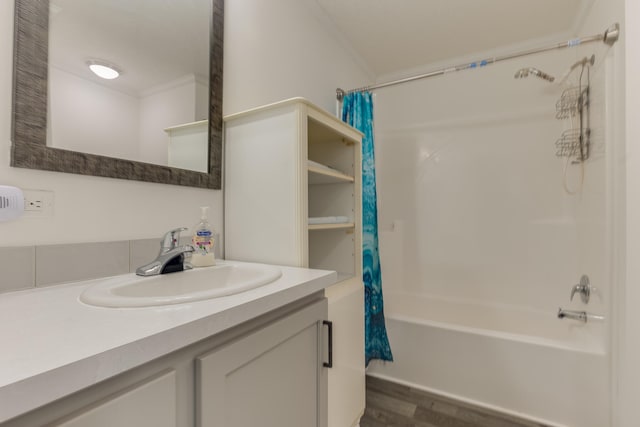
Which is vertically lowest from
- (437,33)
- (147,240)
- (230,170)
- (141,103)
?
(147,240)

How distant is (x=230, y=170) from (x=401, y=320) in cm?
147

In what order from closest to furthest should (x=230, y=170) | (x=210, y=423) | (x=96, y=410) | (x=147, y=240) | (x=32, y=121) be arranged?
(x=96, y=410), (x=210, y=423), (x=32, y=121), (x=147, y=240), (x=230, y=170)

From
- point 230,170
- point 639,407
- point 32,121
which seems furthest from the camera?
point 230,170

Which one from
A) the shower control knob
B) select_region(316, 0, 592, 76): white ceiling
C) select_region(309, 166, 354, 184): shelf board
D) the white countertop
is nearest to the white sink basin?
the white countertop

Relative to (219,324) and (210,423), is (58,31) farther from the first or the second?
(210,423)

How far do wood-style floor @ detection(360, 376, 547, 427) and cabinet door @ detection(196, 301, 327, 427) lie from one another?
90cm

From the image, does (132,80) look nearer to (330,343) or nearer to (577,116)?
(330,343)

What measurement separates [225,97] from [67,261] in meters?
0.89

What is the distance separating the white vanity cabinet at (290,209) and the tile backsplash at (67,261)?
384 mm

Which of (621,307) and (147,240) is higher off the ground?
(147,240)

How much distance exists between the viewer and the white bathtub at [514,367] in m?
1.44

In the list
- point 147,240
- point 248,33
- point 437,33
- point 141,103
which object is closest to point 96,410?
point 147,240

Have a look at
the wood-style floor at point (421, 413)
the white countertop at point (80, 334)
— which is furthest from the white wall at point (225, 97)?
the wood-style floor at point (421, 413)

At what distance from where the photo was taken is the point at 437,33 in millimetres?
2061
